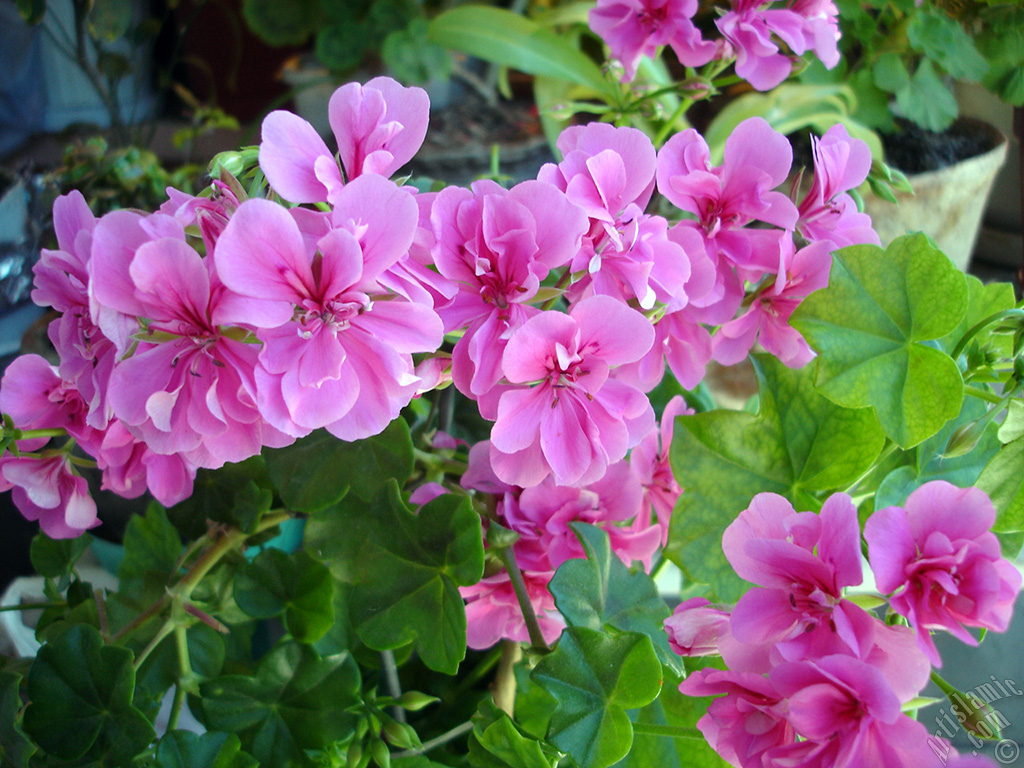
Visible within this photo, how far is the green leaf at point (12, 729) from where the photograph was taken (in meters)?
0.40

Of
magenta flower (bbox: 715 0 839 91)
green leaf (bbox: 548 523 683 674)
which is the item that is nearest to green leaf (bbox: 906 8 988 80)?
magenta flower (bbox: 715 0 839 91)

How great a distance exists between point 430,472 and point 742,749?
23 cm

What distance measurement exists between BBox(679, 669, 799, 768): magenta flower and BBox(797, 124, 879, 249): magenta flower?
212mm

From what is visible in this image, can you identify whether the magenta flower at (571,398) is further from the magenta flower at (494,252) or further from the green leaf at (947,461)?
the green leaf at (947,461)

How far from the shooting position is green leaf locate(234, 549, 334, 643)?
1.64 ft

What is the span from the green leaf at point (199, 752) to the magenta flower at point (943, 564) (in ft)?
1.00

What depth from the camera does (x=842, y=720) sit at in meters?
0.30

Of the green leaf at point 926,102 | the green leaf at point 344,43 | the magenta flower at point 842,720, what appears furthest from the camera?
the green leaf at point 344,43

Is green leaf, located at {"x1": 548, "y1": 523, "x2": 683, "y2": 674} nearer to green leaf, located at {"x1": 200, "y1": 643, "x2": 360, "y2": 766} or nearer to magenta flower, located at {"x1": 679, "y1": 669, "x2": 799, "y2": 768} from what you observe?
magenta flower, located at {"x1": 679, "y1": 669, "x2": 799, "y2": 768}

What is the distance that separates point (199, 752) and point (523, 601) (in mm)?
179

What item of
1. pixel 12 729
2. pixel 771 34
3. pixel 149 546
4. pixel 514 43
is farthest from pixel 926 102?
pixel 12 729

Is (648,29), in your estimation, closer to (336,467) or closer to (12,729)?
(336,467)

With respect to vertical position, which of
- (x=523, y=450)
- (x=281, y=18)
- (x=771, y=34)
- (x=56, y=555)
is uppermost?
(x=771, y=34)

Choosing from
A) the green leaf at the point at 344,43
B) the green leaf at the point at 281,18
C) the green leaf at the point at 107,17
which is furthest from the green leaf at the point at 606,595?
the green leaf at the point at 281,18
